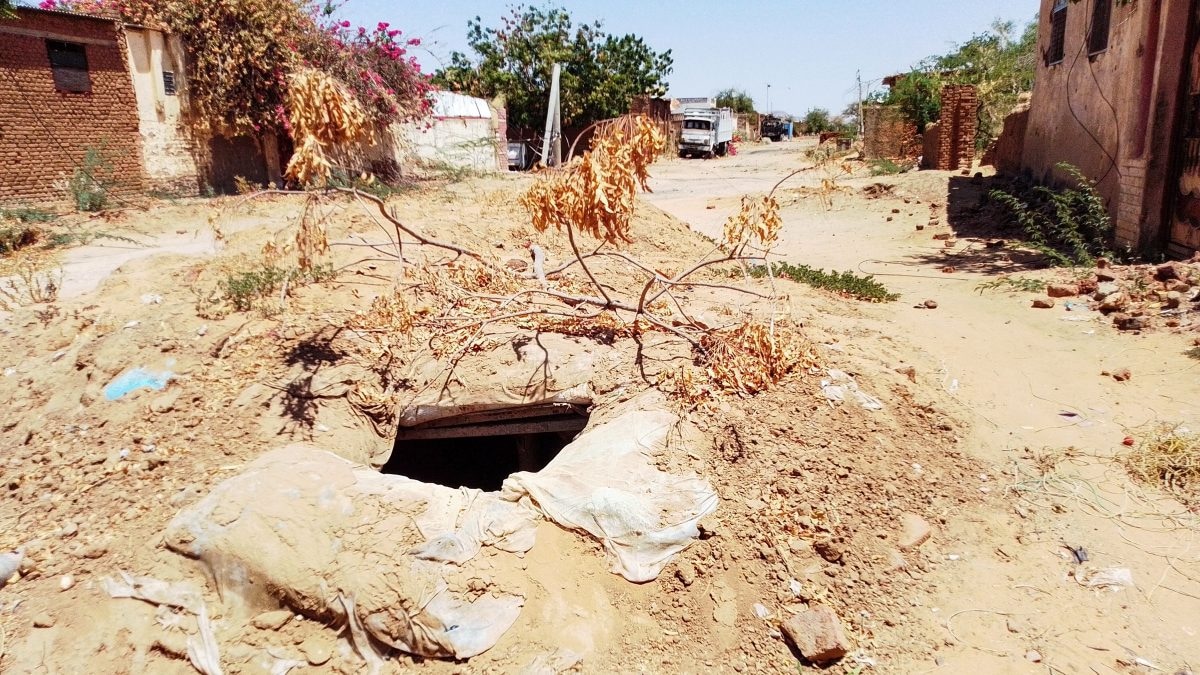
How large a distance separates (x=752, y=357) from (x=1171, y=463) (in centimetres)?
199

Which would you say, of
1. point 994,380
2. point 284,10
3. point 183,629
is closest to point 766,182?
point 284,10

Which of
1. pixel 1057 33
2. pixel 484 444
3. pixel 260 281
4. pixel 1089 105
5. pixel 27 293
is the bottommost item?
pixel 484 444

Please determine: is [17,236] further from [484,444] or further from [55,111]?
[484,444]

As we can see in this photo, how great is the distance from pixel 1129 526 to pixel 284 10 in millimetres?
14450

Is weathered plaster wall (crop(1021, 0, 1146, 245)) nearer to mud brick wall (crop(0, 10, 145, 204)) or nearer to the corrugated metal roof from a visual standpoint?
the corrugated metal roof

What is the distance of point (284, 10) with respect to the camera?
13227 millimetres

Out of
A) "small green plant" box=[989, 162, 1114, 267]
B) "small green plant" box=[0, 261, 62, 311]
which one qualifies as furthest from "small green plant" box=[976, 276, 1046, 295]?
"small green plant" box=[0, 261, 62, 311]

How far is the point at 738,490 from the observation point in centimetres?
332

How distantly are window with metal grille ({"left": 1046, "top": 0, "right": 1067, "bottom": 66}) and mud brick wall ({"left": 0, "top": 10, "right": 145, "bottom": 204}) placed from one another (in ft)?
47.2

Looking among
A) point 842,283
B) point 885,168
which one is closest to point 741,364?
point 842,283

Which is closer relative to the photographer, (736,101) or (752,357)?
(752,357)

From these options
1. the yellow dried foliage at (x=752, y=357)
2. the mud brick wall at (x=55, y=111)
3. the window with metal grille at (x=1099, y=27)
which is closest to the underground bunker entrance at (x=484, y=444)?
the yellow dried foliage at (x=752, y=357)

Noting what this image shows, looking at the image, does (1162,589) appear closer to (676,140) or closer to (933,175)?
(933,175)

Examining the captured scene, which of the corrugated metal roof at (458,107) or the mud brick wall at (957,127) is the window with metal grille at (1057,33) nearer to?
the mud brick wall at (957,127)
